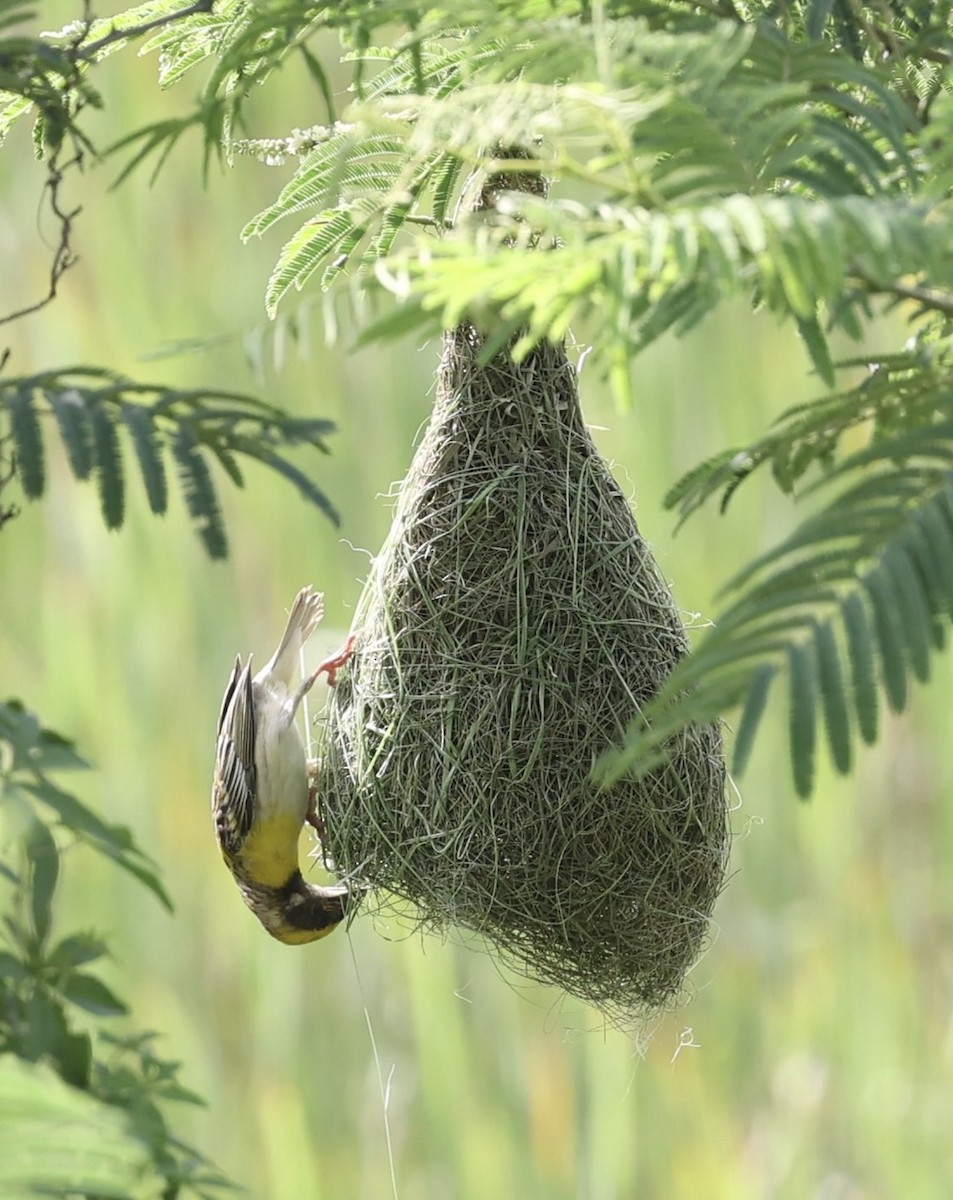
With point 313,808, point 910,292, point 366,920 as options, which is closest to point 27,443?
point 910,292

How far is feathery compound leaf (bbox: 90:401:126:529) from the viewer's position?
100 centimetres

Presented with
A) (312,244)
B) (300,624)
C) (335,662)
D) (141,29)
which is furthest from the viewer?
(300,624)

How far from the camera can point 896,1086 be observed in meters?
3.49

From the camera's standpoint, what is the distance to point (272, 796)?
6.70 ft

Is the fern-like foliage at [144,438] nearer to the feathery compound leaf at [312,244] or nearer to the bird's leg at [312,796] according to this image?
the feathery compound leaf at [312,244]

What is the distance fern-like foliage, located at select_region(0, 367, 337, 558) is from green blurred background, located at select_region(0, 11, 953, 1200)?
2.40m

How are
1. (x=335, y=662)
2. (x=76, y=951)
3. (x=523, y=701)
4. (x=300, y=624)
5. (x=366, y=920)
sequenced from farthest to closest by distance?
(x=366, y=920), (x=300, y=624), (x=335, y=662), (x=523, y=701), (x=76, y=951)

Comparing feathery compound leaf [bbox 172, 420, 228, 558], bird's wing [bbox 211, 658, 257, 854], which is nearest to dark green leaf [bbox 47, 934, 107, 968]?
feathery compound leaf [bbox 172, 420, 228, 558]

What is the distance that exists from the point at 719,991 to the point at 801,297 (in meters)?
2.99

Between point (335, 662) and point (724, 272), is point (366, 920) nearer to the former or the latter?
point (335, 662)

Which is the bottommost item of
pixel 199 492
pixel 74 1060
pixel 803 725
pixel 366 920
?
pixel 366 920

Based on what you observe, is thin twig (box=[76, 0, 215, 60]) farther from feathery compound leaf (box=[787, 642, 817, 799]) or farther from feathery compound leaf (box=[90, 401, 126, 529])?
feathery compound leaf (box=[787, 642, 817, 799])

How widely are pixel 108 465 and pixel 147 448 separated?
28mm

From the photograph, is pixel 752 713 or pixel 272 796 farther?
pixel 272 796
